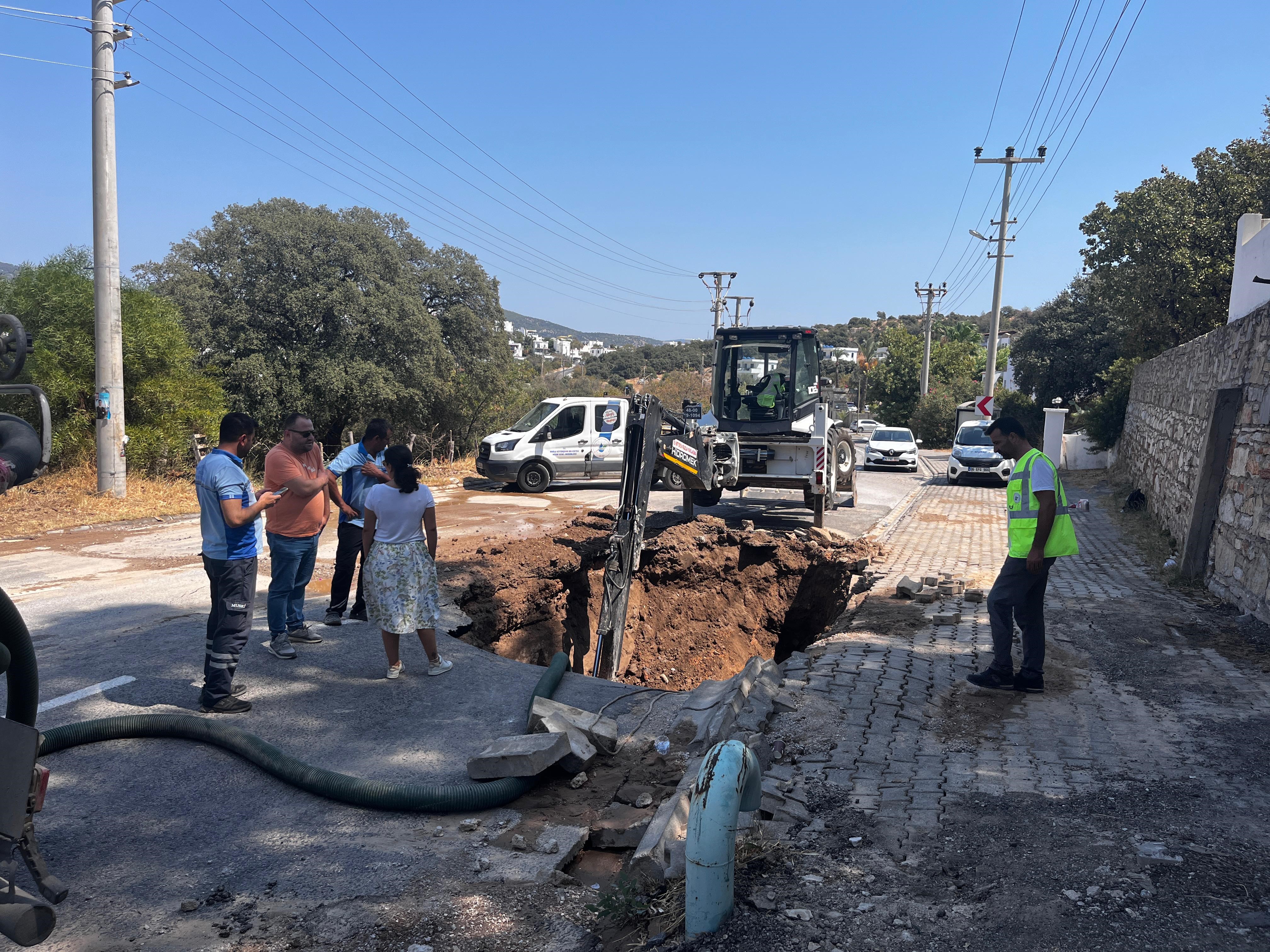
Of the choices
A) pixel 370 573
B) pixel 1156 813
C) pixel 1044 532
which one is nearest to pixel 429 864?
pixel 370 573

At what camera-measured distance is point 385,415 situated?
2595cm

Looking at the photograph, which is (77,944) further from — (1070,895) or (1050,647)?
(1050,647)

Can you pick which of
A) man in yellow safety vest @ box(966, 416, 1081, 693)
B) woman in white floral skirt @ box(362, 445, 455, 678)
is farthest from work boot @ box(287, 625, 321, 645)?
man in yellow safety vest @ box(966, 416, 1081, 693)

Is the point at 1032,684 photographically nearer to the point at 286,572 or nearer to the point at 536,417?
the point at 286,572

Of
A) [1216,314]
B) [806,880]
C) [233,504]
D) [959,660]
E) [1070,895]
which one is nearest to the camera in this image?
[1070,895]

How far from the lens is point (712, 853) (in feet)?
9.68

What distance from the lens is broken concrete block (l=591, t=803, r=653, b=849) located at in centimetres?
408

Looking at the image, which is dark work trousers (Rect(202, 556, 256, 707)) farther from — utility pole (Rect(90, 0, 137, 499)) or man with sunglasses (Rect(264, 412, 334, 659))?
utility pole (Rect(90, 0, 137, 499))

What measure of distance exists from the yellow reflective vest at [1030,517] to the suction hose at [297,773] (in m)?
3.55

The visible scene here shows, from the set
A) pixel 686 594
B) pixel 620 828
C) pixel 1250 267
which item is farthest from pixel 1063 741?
pixel 1250 267

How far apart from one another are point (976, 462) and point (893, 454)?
4873mm

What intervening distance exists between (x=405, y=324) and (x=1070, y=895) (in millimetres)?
24273

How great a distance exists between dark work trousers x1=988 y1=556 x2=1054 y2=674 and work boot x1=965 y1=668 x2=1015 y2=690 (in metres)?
0.03

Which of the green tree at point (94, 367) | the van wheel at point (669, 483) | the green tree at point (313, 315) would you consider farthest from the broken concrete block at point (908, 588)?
the green tree at point (313, 315)
